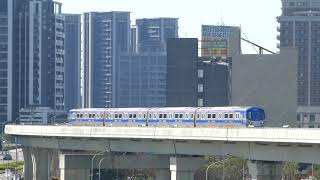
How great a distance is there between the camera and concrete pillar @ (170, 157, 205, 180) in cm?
9681

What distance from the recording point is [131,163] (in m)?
116

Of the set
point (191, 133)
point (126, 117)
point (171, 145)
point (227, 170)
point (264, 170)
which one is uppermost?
point (126, 117)

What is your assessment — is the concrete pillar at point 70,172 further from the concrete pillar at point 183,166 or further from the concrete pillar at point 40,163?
the concrete pillar at point 40,163

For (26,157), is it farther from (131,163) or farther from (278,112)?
(278,112)

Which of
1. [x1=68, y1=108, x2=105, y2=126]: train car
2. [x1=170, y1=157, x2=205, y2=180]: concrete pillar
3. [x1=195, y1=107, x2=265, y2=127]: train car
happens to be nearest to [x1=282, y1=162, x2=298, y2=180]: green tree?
[x1=68, y1=108, x2=105, y2=126]: train car

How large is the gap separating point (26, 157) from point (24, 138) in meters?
6.69

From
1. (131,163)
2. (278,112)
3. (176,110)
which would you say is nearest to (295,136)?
(176,110)

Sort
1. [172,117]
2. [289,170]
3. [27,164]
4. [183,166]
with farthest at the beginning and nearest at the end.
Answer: [289,170]
[27,164]
[172,117]
[183,166]

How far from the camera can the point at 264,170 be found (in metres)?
87.3

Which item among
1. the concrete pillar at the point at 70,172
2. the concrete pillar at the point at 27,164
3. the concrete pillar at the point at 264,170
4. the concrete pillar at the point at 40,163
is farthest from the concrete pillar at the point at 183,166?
the concrete pillar at the point at 27,164

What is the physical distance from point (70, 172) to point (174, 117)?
48.5ft

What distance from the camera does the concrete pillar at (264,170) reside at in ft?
285

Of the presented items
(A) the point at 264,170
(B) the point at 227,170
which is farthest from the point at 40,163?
(A) the point at 264,170

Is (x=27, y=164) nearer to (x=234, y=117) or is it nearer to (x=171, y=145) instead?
(x=171, y=145)
